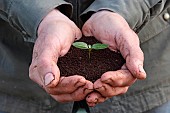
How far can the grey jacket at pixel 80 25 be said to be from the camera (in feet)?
5.03

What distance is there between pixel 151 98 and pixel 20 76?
41cm

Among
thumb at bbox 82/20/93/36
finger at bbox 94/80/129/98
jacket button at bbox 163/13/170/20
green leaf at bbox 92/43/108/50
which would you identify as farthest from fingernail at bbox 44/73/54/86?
jacket button at bbox 163/13/170/20

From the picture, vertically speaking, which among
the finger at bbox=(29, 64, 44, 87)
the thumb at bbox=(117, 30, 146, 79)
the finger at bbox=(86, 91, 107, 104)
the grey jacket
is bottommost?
the grey jacket

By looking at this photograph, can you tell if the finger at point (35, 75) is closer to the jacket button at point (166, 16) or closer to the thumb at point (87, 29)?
the thumb at point (87, 29)

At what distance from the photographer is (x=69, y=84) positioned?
1260mm

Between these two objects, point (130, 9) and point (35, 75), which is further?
point (130, 9)

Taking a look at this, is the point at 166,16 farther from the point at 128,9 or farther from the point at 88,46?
the point at 88,46

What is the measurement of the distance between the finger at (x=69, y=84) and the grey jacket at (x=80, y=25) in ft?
0.93

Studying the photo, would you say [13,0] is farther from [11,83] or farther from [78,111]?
[78,111]

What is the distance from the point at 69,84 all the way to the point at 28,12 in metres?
0.32

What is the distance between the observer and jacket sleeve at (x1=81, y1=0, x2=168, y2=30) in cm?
151

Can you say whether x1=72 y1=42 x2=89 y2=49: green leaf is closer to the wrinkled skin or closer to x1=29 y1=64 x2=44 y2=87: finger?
the wrinkled skin

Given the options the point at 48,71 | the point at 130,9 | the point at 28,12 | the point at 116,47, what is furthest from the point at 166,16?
the point at 48,71

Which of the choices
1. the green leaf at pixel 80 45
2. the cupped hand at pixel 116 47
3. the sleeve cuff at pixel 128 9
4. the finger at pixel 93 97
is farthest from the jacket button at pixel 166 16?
the finger at pixel 93 97
